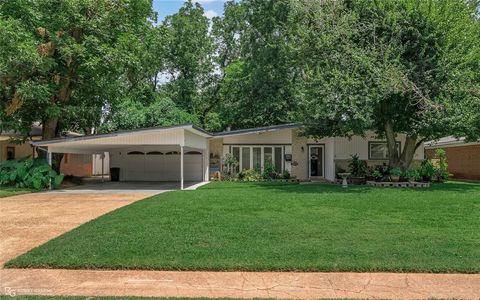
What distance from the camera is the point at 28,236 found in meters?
7.71

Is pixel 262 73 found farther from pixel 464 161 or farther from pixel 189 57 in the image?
pixel 464 161

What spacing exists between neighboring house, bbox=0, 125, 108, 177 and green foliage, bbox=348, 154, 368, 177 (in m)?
16.5

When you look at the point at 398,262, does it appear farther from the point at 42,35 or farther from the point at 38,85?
the point at 42,35

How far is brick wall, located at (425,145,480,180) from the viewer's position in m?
23.8

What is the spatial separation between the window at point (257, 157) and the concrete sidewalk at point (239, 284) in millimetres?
17355

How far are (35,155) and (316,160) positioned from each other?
16.4 metres

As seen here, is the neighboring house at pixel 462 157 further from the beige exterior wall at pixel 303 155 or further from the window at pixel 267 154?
the window at pixel 267 154

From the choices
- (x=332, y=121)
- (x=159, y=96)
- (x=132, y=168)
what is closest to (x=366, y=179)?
(x=332, y=121)

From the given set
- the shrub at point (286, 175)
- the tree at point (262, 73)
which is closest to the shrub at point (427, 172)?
the shrub at point (286, 175)

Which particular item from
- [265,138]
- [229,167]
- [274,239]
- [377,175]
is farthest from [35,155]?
[274,239]

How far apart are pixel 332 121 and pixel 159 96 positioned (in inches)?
818

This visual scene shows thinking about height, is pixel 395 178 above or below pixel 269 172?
below

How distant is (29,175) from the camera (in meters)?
17.8

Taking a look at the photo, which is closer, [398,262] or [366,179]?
[398,262]
